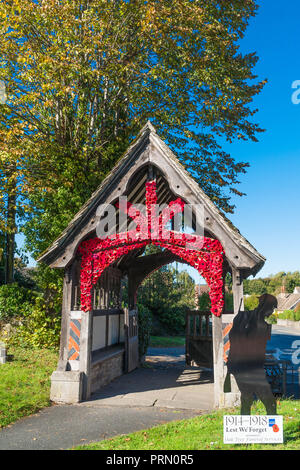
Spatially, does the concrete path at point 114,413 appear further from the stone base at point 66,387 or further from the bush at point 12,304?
the bush at point 12,304

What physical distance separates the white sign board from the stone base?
4.10 metres

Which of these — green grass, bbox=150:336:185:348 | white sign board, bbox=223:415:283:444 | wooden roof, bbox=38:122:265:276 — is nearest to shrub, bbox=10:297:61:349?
wooden roof, bbox=38:122:265:276

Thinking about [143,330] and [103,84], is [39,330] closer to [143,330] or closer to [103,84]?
[143,330]

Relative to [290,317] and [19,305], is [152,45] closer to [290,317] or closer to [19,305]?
[19,305]

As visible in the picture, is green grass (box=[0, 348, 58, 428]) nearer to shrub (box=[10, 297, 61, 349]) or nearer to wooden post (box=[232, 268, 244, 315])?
shrub (box=[10, 297, 61, 349])

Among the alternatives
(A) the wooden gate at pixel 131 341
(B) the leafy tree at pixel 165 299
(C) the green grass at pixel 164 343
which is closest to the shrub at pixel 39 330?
(A) the wooden gate at pixel 131 341

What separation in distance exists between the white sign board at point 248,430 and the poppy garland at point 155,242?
10.8ft

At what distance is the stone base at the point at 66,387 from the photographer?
25.7 ft

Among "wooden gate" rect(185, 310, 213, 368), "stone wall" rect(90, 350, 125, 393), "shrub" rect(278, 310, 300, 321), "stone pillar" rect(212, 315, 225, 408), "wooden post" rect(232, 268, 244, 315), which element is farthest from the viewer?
"shrub" rect(278, 310, 300, 321)

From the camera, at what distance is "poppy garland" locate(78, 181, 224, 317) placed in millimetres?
8031

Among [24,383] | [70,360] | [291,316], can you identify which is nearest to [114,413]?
[70,360]

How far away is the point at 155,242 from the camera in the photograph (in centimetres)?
860

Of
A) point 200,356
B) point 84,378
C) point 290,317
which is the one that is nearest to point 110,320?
point 84,378

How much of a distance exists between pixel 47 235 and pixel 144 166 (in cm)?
572
